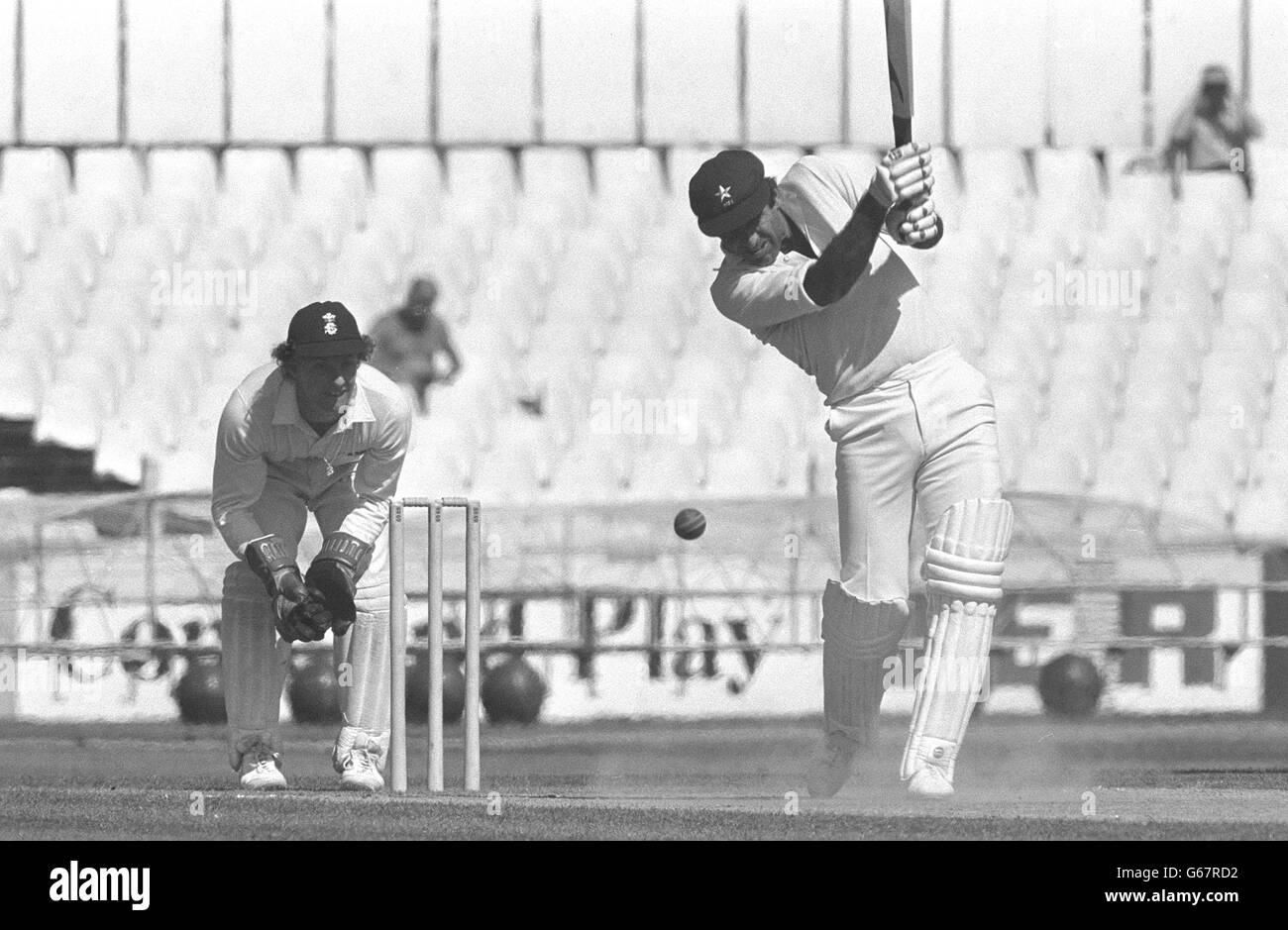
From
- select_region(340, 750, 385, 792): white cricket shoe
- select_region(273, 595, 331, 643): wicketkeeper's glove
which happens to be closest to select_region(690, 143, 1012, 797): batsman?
select_region(340, 750, 385, 792): white cricket shoe

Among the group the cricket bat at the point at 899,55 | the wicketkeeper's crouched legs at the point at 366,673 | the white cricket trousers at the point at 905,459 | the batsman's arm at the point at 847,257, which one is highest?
the cricket bat at the point at 899,55

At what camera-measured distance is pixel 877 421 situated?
542cm

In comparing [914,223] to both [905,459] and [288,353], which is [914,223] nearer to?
[905,459]

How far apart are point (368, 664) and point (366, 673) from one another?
1.0 inches

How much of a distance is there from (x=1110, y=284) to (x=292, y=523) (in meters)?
4.64

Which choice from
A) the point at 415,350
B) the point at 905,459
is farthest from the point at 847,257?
the point at 415,350

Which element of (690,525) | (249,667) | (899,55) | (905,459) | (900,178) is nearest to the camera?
(900,178)

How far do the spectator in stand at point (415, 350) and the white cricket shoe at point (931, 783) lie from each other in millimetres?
3930

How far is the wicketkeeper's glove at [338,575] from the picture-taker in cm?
568

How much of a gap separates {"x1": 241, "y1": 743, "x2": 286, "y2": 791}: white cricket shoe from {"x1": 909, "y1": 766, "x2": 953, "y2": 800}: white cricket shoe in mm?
1550

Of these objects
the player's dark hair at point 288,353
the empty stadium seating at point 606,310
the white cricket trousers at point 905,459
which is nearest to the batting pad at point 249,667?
the player's dark hair at point 288,353

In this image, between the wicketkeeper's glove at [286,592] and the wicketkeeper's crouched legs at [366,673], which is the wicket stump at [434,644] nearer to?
the wicketkeeper's crouched legs at [366,673]

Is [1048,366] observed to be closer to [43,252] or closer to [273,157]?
[273,157]
